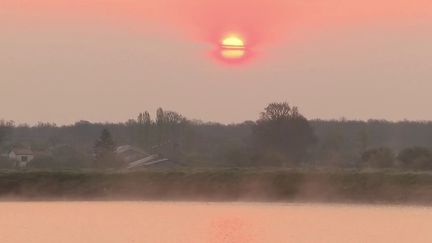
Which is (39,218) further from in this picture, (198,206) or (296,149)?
(296,149)

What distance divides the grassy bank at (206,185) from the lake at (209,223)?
4.23 meters

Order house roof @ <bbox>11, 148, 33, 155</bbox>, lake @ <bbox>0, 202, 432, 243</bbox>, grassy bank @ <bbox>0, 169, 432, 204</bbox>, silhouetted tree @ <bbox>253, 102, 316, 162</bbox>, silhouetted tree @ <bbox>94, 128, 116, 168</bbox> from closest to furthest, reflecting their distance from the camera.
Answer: lake @ <bbox>0, 202, 432, 243</bbox>
grassy bank @ <bbox>0, 169, 432, 204</bbox>
silhouetted tree @ <bbox>94, 128, 116, 168</bbox>
silhouetted tree @ <bbox>253, 102, 316, 162</bbox>
house roof @ <bbox>11, 148, 33, 155</bbox>

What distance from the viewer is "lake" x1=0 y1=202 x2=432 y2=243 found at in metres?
24.4

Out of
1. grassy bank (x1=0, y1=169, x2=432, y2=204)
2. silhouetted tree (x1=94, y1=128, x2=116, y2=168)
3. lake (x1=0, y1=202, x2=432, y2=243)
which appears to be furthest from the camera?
silhouetted tree (x1=94, y1=128, x2=116, y2=168)

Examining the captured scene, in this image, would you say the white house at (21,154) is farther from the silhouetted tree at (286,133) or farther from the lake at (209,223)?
the lake at (209,223)

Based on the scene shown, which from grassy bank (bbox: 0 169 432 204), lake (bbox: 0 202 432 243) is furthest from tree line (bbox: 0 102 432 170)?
lake (bbox: 0 202 432 243)

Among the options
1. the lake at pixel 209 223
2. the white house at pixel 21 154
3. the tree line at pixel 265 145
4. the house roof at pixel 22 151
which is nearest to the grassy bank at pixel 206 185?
the lake at pixel 209 223

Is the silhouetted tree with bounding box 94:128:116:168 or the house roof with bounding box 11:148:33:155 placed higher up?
the house roof with bounding box 11:148:33:155

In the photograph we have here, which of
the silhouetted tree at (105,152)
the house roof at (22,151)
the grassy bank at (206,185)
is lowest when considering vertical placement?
the grassy bank at (206,185)

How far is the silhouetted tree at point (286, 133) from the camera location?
224 ft

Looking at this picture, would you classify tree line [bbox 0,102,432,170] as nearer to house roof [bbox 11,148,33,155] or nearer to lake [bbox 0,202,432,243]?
house roof [bbox 11,148,33,155]

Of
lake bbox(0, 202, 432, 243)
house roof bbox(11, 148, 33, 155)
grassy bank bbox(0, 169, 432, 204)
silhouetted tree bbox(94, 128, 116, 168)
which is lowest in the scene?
lake bbox(0, 202, 432, 243)

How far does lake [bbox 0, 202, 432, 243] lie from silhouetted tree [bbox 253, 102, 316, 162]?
31.0m

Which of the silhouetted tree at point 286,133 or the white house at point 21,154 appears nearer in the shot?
the silhouetted tree at point 286,133
